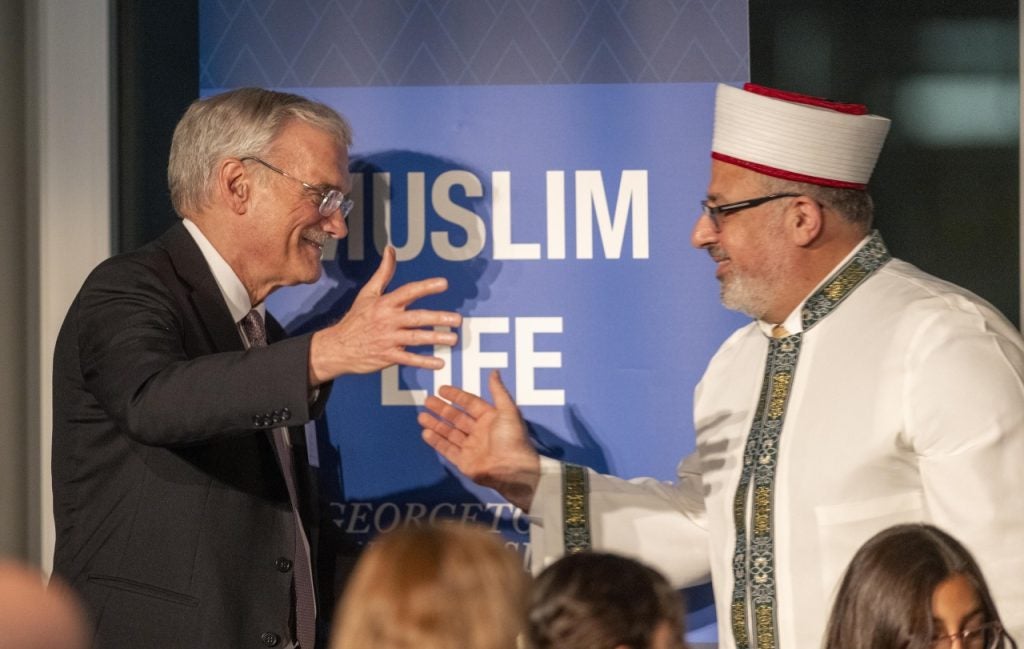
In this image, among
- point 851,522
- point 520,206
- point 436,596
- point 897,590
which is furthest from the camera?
point 520,206

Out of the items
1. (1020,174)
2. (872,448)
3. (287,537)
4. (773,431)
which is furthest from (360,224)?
(1020,174)

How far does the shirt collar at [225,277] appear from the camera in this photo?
2.97m

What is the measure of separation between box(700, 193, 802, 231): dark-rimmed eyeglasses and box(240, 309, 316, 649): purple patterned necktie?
1.01m

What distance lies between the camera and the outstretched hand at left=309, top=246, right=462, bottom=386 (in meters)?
2.39

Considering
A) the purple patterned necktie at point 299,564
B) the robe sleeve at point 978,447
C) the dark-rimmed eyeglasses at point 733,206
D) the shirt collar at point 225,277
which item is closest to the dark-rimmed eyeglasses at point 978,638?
the robe sleeve at point 978,447

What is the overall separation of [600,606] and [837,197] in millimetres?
1365

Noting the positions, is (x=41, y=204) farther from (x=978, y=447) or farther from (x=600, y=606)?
(x=978, y=447)

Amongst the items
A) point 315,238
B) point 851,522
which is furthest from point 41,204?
point 851,522

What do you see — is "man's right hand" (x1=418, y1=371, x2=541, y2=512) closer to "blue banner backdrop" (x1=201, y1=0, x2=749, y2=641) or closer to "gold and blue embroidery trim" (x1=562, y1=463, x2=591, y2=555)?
"gold and blue embroidery trim" (x1=562, y1=463, x2=591, y2=555)

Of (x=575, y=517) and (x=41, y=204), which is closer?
(x=575, y=517)

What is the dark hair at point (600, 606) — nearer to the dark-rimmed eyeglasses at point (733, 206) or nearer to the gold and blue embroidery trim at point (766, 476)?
the gold and blue embroidery trim at point (766, 476)

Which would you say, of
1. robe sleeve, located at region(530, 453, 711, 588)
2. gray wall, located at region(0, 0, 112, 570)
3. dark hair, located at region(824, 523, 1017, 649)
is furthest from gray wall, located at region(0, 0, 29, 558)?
dark hair, located at region(824, 523, 1017, 649)

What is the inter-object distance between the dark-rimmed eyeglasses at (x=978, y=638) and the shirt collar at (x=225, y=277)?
62.4 inches

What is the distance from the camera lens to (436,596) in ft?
5.68
